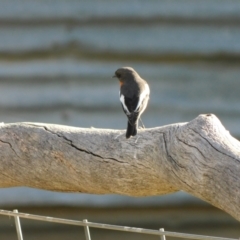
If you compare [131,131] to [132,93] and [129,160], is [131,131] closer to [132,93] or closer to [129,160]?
[129,160]

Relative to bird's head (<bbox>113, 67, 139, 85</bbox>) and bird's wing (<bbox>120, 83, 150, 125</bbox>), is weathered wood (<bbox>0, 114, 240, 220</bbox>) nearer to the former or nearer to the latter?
bird's wing (<bbox>120, 83, 150, 125</bbox>)

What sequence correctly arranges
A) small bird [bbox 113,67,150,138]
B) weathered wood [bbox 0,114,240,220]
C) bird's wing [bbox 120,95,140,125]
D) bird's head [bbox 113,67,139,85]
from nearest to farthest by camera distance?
1. weathered wood [bbox 0,114,240,220]
2. bird's wing [bbox 120,95,140,125]
3. small bird [bbox 113,67,150,138]
4. bird's head [bbox 113,67,139,85]

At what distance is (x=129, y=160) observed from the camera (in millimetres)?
3191

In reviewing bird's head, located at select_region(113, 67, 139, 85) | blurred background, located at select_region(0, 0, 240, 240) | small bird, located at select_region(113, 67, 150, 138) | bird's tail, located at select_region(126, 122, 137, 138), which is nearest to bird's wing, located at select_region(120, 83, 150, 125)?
small bird, located at select_region(113, 67, 150, 138)

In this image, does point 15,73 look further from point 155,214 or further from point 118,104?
point 155,214

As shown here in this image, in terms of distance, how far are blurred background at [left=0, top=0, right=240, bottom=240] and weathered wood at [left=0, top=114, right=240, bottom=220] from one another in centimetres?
168

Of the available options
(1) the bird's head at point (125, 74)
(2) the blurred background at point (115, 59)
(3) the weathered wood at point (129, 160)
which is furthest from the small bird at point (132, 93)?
(3) the weathered wood at point (129, 160)

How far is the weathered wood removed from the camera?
2.86 metres

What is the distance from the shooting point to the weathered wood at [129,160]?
9.37 ft

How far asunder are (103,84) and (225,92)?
78cm

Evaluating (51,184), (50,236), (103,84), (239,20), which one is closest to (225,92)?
(239,20)

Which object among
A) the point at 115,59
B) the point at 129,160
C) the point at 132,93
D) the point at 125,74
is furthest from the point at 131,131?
the point at 115,59

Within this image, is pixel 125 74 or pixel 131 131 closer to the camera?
pixel 131 131

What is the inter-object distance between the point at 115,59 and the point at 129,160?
2.13m
